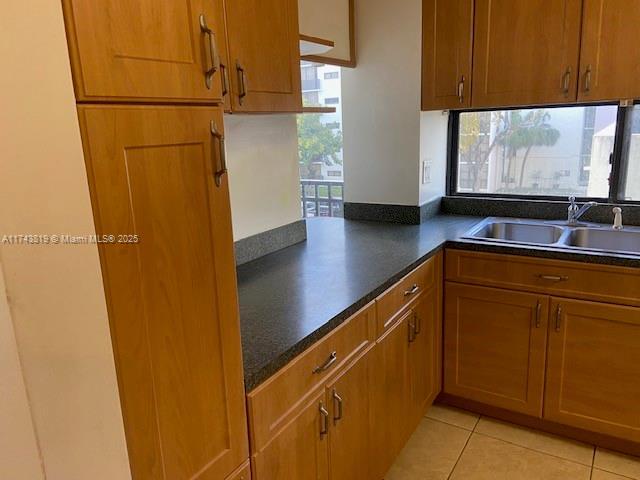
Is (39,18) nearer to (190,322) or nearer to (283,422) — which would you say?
(190,322)

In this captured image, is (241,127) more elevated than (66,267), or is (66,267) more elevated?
(241,127)

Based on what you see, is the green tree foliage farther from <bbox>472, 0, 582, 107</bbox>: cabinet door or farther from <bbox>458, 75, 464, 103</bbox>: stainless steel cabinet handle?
<bbox>472, 0, 582, 107</bbox>: cabinet door

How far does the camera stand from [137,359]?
85 centimetres

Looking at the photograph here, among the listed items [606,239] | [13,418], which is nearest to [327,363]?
[13,418]

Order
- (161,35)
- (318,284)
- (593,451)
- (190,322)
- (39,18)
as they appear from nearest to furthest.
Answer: (39,18), (161,35), (190,322), (318,284), (593,451)

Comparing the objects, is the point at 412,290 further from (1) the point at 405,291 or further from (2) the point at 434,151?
(2) the point at 434,151

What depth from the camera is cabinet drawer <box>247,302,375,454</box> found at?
3.89ft

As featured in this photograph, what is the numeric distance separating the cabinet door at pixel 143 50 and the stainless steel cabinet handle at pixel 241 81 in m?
0.52

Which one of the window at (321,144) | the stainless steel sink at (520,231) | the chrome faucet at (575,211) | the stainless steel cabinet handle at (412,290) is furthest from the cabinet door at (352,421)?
the chrome faucet at (575,211)

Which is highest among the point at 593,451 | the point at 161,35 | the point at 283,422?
the point at 161,35

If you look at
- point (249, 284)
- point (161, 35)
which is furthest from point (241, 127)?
point (161, 35)

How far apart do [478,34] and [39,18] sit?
216 cm

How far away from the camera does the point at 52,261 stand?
2.38 feet

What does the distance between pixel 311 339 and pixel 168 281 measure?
1.79 feet
